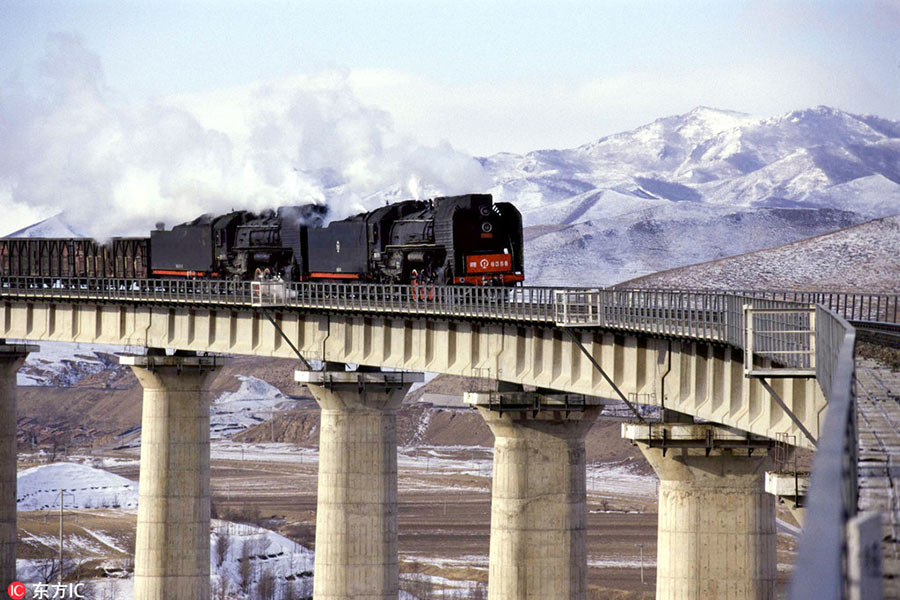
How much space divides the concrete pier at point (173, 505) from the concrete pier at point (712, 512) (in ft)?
85.8

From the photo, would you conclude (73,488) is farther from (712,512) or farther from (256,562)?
(712,512)

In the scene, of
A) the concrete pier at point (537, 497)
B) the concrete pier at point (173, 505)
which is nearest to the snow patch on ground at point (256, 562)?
the concrete pier at point (173, 505)

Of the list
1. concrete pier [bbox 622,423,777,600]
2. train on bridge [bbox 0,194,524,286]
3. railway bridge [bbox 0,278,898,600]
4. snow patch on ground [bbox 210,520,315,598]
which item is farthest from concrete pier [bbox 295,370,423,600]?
snow patch on ground [bbox 210,520,315,598]

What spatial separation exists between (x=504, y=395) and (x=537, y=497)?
3.59 meters

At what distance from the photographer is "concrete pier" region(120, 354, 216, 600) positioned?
61.8 meters

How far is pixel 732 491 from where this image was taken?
4044 centimetres

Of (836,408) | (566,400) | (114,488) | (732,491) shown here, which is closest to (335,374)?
(566,400)

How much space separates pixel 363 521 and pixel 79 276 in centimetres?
2425

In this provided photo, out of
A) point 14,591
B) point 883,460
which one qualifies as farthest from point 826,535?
point 14,591

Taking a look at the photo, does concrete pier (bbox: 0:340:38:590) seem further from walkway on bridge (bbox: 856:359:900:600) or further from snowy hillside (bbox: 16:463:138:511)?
snowy hillside (bbox: 16:463:138:511)

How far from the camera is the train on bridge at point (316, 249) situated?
5300 centimetres

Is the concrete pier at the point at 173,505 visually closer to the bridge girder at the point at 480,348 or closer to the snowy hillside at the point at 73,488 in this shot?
the bridge girder at the point at 480,348

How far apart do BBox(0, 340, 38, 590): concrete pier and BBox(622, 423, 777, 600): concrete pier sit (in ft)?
129

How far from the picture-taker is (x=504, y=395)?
4988 centimetres
